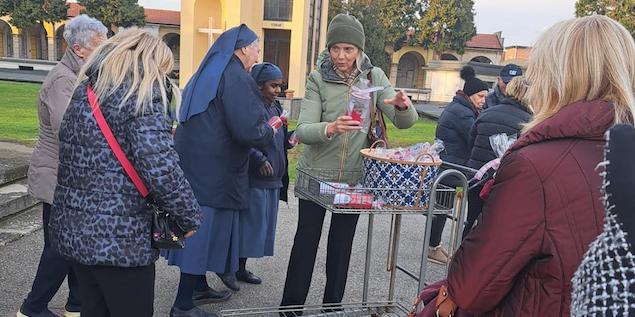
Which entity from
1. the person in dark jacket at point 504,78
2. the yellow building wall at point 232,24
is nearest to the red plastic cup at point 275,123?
the person in dark jacket at point 504,78

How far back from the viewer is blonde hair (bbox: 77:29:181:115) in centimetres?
221

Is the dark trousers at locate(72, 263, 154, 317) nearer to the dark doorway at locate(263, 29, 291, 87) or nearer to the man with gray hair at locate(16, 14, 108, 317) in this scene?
the man with gray hair at locate(16, 14, 108, 317)

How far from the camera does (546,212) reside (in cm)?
149

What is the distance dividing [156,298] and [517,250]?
3.15 meters

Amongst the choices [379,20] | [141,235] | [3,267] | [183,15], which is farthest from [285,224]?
[379,20]

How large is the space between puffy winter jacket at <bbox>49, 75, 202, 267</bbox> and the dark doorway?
2575 cm

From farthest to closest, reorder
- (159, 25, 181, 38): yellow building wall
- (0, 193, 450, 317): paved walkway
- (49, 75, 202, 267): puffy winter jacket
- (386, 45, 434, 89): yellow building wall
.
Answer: (386, 45, 434, 89): yellow building wall < (159, 25, 181, 38): yellow building wall < (0, 193, 450, 317): paved walkway < (49, 75, 202, 267): puffy winter jacket

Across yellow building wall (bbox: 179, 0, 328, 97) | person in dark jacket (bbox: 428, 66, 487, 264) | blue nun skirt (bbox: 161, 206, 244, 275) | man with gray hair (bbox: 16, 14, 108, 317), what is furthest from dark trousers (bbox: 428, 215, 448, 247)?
yellow building wall (bbox: 179, 0, 328, 97)

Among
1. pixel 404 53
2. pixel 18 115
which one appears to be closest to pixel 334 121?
pixel 18 115

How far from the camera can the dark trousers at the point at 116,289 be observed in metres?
2.29

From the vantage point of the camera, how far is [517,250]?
1529 mm

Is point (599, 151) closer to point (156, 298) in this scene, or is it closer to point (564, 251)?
point (564, 251)

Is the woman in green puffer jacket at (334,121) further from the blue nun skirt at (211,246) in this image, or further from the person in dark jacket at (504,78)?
the person in dark jacket at (504,78)

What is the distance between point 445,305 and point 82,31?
287cm
